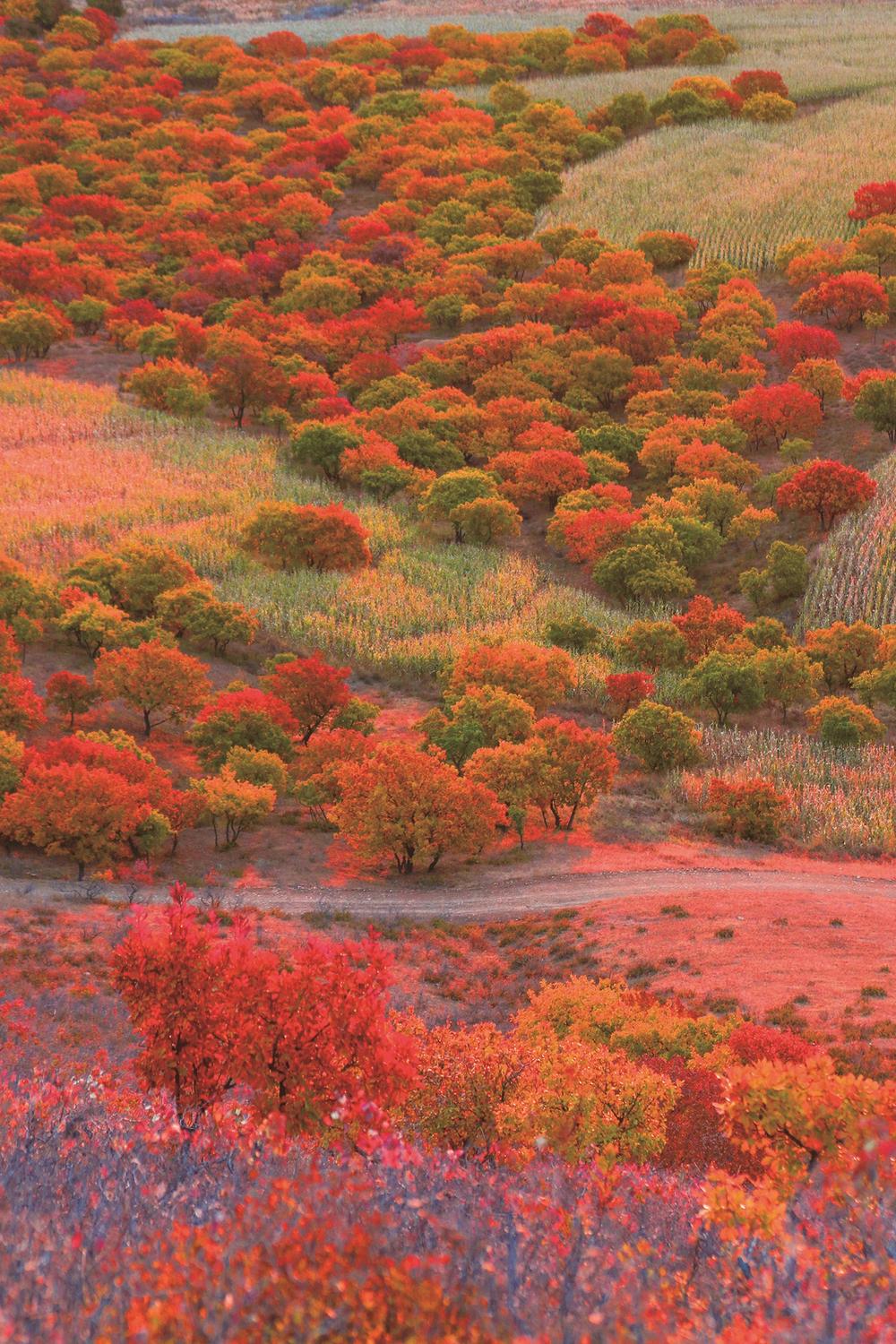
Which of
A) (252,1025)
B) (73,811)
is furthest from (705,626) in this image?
(252,1025)

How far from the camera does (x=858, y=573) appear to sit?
77062 millimetres

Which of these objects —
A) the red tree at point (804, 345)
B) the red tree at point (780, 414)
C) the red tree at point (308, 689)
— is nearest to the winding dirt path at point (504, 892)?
the red tree at point (308, 689)

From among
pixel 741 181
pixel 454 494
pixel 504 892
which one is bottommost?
pixel 504 892

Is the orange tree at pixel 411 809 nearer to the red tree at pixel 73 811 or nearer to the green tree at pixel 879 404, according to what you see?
the red tree at pixel 73 811

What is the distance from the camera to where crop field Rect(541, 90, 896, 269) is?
12281 centimetres

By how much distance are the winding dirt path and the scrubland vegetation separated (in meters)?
0.37

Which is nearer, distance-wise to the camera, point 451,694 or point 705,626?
point 451,694

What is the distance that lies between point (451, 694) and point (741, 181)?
9129 cm

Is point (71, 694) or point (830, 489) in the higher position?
point (830, 489)

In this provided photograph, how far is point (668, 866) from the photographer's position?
1981 inches

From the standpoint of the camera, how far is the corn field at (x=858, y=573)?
7475 cm

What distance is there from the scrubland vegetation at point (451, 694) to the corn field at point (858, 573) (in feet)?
1.29

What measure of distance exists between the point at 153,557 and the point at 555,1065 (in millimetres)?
46939

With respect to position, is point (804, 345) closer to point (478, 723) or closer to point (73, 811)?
point (478, 723)
